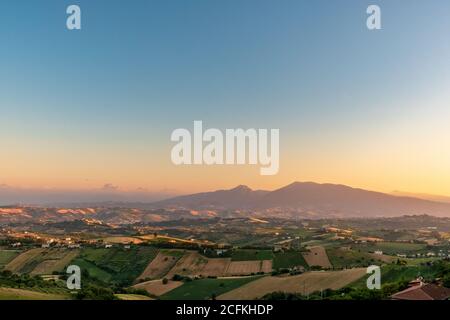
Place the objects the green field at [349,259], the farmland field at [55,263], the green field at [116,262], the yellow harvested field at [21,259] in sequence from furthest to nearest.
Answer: the yellow harvested field at [21,259], the green field at [349,259], the farmland field at [55,263], the green field at [116,262]

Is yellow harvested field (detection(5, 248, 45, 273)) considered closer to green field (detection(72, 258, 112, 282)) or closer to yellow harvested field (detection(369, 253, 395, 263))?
green field (detection(72, 258, 112, 282))

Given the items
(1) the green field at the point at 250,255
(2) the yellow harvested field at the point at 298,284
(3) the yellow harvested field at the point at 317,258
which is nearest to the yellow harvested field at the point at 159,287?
(2) the yellow harvested field at the point at 298,284

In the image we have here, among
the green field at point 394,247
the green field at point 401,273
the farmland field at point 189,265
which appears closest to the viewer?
the green field at point 401,273

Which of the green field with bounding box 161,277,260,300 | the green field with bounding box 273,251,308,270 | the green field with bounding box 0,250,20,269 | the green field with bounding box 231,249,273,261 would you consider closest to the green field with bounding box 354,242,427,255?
the green field with bounding box 273,251,308,270

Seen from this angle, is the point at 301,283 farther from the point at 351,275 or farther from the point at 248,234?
the point at 248,234

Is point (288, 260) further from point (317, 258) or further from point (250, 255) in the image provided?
point (250, 255)

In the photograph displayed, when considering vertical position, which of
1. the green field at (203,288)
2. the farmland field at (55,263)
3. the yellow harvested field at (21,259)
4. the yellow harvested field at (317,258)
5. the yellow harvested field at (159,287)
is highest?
the green field at (203,288)

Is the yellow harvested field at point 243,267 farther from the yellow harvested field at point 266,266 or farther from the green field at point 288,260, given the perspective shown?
the green field at point 288,260
